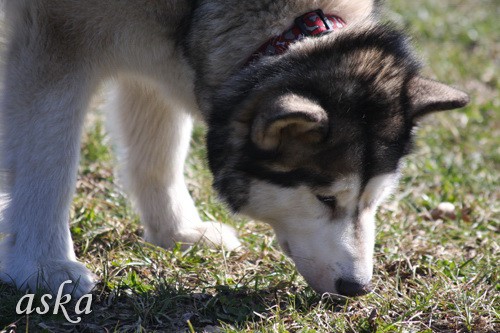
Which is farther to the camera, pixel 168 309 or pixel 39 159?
pixel 39 159

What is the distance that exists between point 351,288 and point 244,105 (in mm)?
1011

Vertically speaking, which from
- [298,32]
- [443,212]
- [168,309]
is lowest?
[443,212]

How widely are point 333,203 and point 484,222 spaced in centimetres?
178

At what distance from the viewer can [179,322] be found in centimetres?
364

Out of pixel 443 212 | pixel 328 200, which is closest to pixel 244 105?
pixel 328 200

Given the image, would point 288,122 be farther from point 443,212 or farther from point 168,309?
point 443,212

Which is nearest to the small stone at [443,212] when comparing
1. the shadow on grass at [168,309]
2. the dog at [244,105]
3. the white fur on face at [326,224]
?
the dog at [244,105]

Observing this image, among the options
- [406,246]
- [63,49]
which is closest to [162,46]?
[63,49]

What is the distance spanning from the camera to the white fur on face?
3.71m

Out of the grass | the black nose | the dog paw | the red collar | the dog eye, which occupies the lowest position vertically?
the grass

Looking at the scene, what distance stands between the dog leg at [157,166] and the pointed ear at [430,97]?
1.41 metres

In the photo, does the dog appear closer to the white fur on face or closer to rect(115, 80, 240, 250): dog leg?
the white fur on face

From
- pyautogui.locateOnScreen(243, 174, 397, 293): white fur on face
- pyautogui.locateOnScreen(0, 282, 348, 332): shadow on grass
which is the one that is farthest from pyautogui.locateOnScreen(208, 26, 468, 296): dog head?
pyautogui.locateOnScreen(0, 282, 348, 332): shadow on grass

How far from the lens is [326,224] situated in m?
3.76
